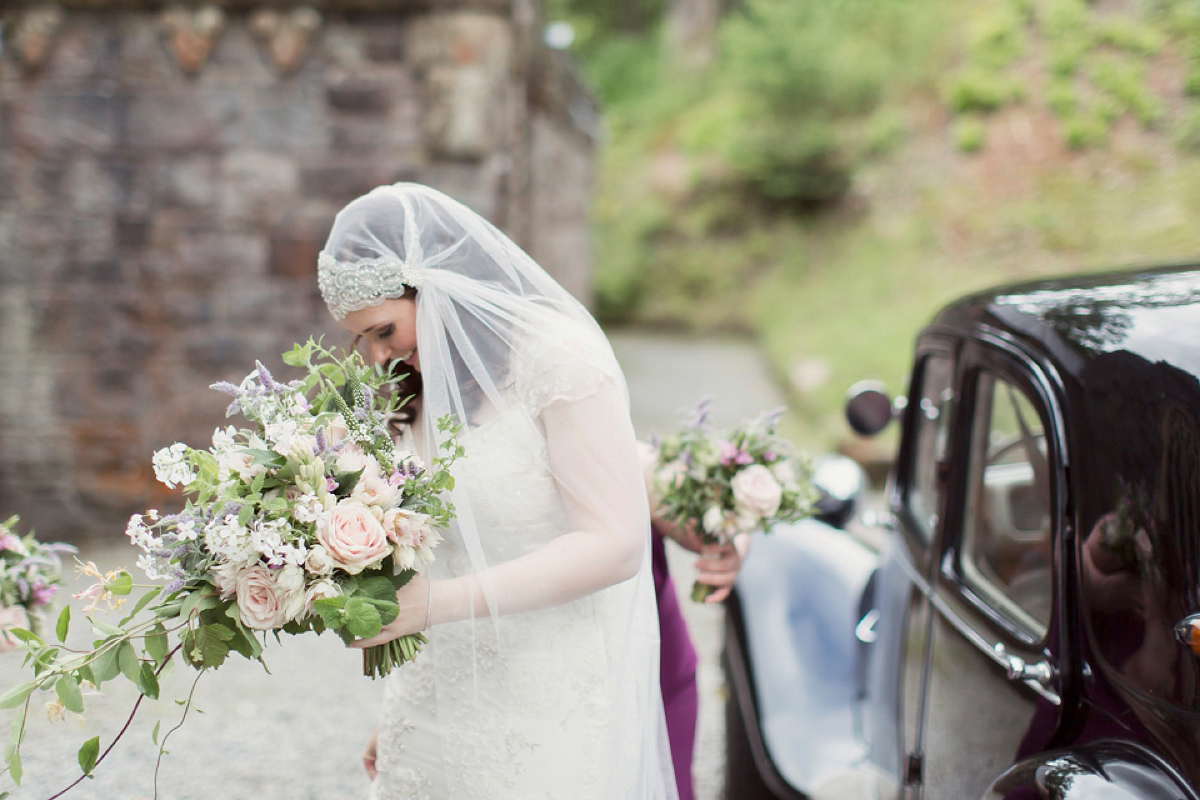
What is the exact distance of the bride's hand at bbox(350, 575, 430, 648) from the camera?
1555mm

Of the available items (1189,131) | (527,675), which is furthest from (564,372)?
(1189,131)

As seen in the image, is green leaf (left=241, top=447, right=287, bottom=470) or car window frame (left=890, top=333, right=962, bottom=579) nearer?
green leaf (left=241, top=447, right=287, bottom=470)

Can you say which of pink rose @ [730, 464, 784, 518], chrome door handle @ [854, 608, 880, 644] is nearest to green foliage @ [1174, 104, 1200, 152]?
chrome door handle @ [854, 608, 880, 644]

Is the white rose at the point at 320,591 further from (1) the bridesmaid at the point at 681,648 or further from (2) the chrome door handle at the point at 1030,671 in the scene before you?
(2) the chrome door handle at the point at 1030,671

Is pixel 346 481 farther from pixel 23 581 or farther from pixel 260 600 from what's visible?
pixel 23 581

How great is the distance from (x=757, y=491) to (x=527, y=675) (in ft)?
2.24

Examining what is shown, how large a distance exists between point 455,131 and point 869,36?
12.8 metres

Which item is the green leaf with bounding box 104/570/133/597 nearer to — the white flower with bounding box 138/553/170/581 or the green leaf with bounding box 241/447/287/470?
the white flower with bounding box 138/553/170/581

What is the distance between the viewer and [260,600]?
1.46 meters

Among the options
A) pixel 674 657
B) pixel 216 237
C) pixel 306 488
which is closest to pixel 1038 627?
pixel 674 657

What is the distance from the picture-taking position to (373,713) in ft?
13.4

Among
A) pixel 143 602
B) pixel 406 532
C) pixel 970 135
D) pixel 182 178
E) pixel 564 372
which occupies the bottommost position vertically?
pixel 143 602

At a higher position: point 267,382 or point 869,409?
Result: point 267,382

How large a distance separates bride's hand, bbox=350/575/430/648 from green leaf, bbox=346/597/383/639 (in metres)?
0.09
